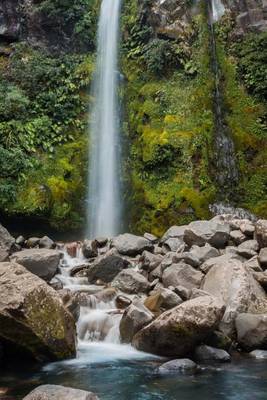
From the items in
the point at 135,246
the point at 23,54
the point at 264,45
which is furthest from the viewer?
the point at 23,54

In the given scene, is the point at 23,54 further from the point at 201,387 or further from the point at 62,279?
the point at 201,387

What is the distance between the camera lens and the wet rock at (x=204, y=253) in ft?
35.0

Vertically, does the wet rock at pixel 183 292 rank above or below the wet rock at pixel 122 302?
above

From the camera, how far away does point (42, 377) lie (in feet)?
22.6

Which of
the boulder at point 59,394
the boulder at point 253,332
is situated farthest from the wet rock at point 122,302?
the boulder at point 59,394

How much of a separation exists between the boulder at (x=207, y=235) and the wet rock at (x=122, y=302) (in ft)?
9.19

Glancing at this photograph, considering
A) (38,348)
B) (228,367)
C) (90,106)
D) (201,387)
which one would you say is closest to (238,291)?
(228,367)

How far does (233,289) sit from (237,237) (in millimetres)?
3116

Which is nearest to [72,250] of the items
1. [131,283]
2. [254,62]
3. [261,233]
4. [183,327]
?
[131,283]

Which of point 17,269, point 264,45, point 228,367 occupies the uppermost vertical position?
point 264,45

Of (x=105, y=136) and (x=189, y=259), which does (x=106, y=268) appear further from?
(x=105, y=136)

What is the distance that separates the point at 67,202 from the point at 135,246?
441cm

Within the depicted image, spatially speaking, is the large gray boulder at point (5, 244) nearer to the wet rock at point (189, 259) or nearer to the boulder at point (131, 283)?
the boulder at point (131, 283)

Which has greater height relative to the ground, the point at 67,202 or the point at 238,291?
the point at 67,202
